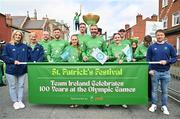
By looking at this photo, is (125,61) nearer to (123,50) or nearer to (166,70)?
(123,50)

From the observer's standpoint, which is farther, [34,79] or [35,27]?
[35,27]

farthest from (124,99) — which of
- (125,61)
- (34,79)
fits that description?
(34,79)

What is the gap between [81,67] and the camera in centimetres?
626

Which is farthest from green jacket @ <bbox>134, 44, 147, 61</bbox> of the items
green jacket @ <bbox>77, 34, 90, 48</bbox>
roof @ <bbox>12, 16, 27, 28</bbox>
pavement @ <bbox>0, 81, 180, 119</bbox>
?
roof @ <bbox>12, 16, 27, 28</bbox>

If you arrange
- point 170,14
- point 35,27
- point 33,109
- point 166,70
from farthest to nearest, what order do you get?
point 35,27, point 170,14, point 33,109, point 166,70

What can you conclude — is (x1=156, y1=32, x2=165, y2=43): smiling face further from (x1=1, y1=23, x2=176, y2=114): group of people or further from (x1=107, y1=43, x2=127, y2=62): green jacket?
(x1=107, y1=43, x2=127, y2=62): green jacket

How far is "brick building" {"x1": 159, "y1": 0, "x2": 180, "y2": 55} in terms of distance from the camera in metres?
24.3

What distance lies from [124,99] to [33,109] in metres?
2.36

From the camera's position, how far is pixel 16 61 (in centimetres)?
635

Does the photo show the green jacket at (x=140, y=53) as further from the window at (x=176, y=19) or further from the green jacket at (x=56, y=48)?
the window at (x=176, y=19)

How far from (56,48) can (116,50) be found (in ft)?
5.66

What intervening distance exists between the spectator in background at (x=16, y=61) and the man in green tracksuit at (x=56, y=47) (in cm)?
76

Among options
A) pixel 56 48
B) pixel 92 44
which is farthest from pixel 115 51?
pixel 56 48

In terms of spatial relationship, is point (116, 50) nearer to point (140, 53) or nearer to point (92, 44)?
point (92, 44)
